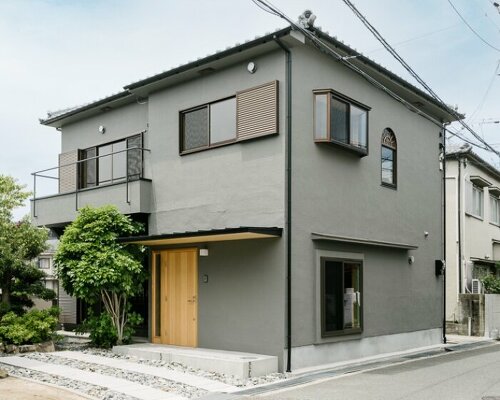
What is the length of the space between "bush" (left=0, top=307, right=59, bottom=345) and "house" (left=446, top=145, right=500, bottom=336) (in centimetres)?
1291

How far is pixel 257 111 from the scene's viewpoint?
12273 millimetres

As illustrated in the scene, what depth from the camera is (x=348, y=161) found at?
13500mm

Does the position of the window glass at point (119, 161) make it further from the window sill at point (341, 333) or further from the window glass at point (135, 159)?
the window sill at point (341, 333)

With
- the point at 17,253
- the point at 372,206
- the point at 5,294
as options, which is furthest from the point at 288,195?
the point at 5,294

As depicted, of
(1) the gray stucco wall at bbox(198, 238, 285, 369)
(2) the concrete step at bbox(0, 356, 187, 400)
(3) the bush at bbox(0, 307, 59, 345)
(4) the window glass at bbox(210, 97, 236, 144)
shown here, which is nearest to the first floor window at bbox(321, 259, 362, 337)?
(1) the gray stucco wall at bbox(198, 238, 285, 369)

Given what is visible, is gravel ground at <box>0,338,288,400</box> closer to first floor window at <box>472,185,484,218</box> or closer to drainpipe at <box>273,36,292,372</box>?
drainpipe at <box>273,36,292,372</box>

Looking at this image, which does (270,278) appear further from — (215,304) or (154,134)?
(154,134)

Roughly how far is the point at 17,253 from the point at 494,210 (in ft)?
64.7

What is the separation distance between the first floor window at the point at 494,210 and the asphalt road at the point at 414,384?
44.8ft

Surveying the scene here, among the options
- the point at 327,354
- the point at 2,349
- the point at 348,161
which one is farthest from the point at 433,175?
the point at 2,349

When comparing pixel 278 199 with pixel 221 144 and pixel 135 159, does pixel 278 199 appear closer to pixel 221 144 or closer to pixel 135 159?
pixel 221 144

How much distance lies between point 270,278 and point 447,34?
5555mm

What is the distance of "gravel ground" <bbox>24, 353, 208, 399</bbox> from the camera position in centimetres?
959

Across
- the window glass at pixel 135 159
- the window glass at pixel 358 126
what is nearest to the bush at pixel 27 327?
the window glass at pixel 135 159
